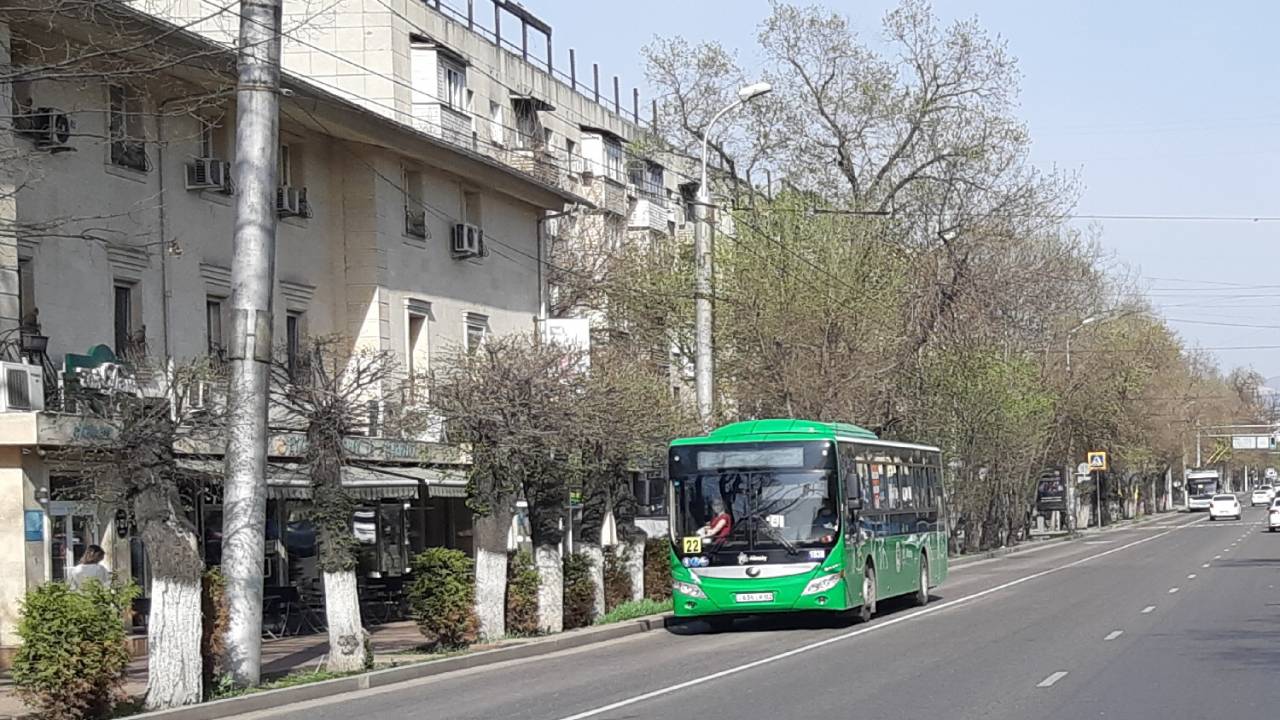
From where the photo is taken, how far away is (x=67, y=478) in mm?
22531

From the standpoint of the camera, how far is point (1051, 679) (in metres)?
16.4

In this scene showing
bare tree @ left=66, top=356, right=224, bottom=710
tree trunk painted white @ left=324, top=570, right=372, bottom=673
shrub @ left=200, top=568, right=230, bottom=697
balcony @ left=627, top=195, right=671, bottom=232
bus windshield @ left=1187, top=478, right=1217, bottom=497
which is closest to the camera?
bare tree @ left=66, top=356, right=224, bottom=710

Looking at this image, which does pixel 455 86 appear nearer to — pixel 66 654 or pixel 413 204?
pixel 413 204

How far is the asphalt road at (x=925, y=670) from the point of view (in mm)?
14602

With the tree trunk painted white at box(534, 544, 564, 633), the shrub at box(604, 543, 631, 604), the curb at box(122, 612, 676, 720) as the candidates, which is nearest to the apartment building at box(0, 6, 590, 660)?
the tree trunk painted white at box(534, 544, 564, 633)

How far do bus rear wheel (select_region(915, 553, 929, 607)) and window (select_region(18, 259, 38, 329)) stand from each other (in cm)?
1599

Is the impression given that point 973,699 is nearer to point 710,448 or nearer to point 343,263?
point 710,448

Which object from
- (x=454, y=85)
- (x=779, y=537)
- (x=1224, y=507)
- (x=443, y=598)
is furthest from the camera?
(x=1224, y=507)

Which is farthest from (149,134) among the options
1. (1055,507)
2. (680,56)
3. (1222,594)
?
(1055,507)

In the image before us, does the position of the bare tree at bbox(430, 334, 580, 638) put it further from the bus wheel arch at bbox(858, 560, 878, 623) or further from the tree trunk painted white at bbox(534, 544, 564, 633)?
the bus wheel arch at bbox(858, 560, 878, 623)

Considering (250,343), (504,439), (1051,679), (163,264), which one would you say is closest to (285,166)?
(163,264)

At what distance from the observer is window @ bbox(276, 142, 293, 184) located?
30.3 m

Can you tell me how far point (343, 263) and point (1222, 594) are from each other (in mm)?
16990

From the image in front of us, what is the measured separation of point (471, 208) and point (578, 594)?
43.3 feet
